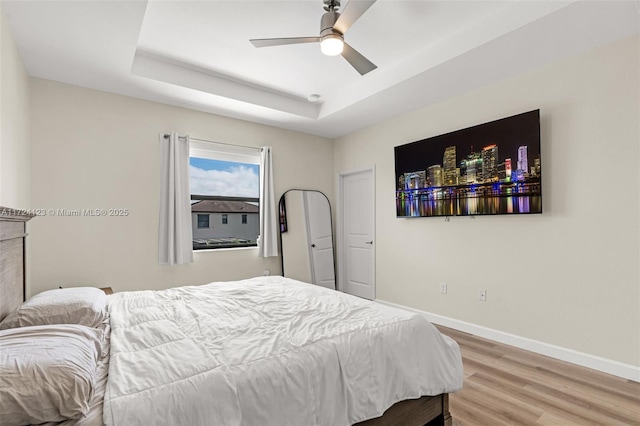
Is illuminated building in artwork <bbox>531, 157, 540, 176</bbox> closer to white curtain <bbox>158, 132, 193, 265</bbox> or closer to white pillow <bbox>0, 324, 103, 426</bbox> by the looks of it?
white pillow <bbox>0, 324, 103, 426</bbox>

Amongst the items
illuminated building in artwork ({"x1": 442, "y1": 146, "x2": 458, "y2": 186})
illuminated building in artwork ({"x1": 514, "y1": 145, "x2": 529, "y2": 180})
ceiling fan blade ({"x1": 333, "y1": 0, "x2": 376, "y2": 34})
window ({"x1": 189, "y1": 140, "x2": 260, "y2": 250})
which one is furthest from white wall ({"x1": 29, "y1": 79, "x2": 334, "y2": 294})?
illuminated building in artwork ({"x1": 514, "y1": 145, "x2": 529, "y2": 180})

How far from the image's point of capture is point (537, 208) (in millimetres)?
2885

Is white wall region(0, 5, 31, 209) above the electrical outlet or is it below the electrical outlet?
above

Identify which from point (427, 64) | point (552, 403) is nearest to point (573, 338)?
point (552, 403)

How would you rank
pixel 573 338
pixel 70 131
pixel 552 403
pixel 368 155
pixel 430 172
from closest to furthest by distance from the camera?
pixel 552 403, pixel 573 338, pixel 70 131, pixel 430 172, pixel 368 155

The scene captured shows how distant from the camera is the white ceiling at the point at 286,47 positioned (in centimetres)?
228

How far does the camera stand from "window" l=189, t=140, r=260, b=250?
13.5ft

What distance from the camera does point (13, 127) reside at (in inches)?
93.7

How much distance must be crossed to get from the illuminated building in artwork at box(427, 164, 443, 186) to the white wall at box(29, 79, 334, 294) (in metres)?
2.69

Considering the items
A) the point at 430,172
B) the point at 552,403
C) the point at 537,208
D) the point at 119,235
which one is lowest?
the point at 552,403

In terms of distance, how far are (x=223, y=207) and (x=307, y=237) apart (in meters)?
1.32

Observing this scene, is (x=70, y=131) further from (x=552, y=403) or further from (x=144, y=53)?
(x=552, y=403)

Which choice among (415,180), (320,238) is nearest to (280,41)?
(415,180)

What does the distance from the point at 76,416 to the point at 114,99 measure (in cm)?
342
